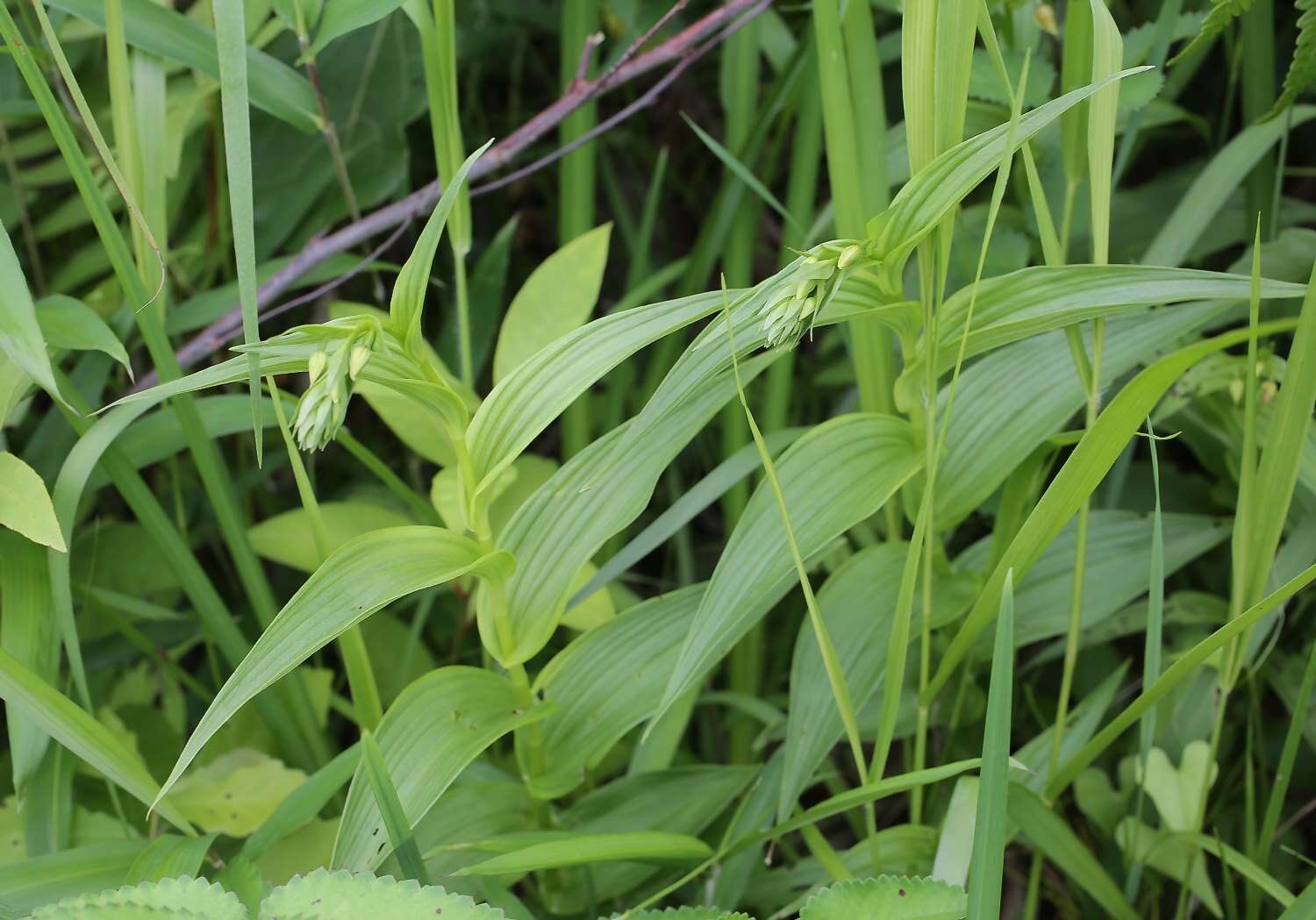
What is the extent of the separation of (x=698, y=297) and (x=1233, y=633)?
0.33 meters

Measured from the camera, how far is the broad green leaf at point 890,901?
0.52 meters

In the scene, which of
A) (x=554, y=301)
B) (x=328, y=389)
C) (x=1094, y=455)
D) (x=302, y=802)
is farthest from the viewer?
(x=554, y=301)

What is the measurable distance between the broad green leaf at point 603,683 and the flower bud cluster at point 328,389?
26 cm

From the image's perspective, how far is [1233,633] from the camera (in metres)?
0.56

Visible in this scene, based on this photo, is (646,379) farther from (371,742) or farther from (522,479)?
(371,742)

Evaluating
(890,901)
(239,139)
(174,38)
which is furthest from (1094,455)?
(174,38)

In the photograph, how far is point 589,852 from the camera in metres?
0.60

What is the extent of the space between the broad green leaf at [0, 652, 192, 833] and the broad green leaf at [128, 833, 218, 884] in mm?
16

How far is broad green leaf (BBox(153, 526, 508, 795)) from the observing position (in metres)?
0.50

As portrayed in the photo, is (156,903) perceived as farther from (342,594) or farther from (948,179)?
(948,179)

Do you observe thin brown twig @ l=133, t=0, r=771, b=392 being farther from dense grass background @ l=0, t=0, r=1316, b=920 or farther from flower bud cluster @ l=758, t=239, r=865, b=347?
flower bud cluster @ l=758, t=239, r=865, b=347

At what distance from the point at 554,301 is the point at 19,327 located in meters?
0.37

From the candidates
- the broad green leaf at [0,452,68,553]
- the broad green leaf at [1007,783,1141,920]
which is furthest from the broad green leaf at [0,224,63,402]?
the broad green leaf at [1007,783,1141,920]

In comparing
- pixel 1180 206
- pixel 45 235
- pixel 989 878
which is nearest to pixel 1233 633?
pixel 989 878
